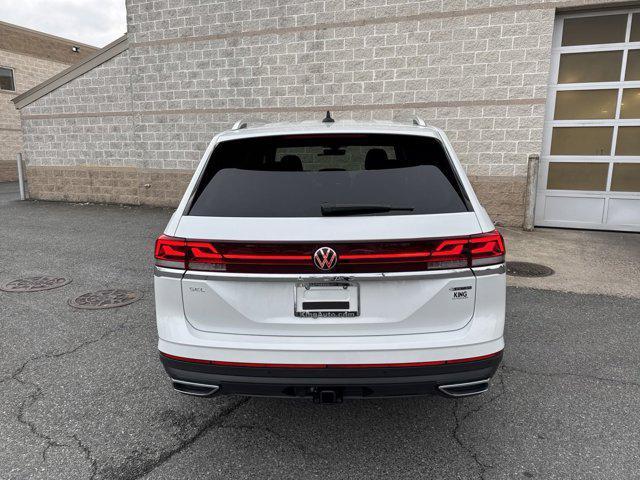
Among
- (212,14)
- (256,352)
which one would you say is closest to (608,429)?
(256,352)

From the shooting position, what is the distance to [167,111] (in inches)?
446

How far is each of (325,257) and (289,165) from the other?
70 cm

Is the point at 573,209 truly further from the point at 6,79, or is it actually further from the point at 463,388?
the point at 6,79

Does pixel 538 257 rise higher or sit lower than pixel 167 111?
lower

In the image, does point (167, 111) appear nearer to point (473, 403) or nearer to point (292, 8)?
point (292, 8)

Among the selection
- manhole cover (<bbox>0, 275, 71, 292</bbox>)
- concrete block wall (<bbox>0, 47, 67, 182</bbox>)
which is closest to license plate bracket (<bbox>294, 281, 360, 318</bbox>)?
manhole cover (<bbox>0, 275, 71, 292</bbox>)

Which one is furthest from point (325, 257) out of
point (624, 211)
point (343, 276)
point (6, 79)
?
point (6, 79)

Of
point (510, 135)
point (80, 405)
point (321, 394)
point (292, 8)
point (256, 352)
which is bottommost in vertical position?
point (80, 405)

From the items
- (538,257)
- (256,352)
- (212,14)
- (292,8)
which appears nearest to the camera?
(256,352)

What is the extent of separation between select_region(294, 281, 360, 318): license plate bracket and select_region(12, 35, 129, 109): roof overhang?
11.7 meters

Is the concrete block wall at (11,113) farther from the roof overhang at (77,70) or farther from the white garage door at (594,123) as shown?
the white garage door at (594,123)

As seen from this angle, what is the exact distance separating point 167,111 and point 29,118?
4789 millimetres

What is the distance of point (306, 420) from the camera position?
2.76 metres

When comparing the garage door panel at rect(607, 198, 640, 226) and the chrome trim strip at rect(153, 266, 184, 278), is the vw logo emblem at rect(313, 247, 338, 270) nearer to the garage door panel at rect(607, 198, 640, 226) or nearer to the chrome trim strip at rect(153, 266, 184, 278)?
the chrome trim strip at rect(153, 266, 184, 278)
